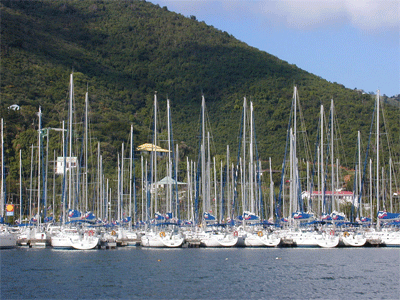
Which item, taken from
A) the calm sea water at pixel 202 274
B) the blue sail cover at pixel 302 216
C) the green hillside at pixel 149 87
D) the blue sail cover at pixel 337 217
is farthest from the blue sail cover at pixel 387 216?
the green hillside at pixel 149 87

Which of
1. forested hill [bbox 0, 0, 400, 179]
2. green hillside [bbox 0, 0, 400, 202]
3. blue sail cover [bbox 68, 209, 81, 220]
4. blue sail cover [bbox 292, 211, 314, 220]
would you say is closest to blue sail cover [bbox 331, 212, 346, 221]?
blue sail cover [bbox 292, 211, 314, 220]

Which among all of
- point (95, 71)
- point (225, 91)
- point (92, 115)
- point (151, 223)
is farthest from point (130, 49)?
point (151, 223)

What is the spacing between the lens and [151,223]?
186ft

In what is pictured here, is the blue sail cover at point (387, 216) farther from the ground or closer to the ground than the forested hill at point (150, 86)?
closer to the ground

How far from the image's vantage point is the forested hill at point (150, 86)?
116312 mm

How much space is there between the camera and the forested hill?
11631cm

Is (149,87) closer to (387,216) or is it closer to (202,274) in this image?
(387,216)

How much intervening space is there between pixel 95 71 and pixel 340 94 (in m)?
67.8

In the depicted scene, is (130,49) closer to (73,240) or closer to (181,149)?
(181,149)

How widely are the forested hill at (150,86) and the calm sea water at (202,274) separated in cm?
4955

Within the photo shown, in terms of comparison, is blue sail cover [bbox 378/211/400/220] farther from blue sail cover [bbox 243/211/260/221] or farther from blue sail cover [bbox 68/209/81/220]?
blue sail cover [bbox 68/209/81/220]

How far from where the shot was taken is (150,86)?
17362 centimetres

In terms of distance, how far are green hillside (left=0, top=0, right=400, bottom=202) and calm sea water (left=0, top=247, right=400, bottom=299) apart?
41.8 m

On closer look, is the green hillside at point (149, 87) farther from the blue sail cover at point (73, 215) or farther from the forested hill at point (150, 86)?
the blue sail cover at point (73, 215)
